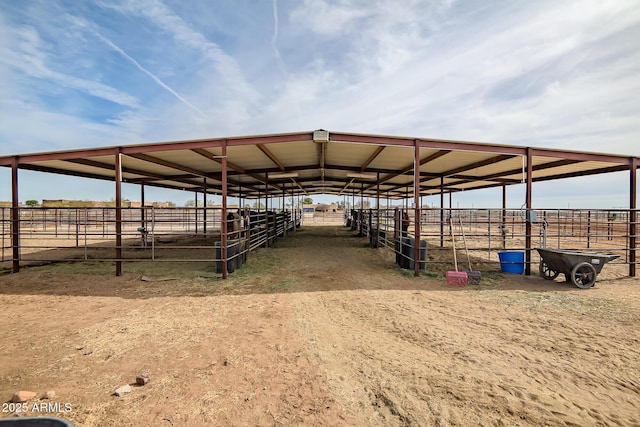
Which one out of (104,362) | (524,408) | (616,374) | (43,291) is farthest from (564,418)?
(43,291)

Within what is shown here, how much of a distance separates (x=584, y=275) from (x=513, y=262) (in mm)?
1349

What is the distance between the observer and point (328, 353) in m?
3.27

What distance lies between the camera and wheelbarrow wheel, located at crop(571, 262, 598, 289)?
237 inches

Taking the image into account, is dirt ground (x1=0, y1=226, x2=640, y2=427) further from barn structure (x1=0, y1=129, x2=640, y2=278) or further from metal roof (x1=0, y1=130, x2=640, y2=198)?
metal roof (x1=0, y1=130, x2=640, y2=198)

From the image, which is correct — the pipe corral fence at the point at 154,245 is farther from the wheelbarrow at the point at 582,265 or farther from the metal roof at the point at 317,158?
the wheelbarrow at the point at 582,265

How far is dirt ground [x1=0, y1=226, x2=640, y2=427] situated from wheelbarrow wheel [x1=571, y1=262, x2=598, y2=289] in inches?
6.7

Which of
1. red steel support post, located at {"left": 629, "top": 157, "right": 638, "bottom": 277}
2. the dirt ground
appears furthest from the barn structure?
the dirt ground

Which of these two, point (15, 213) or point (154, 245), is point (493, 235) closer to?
point (154, 245)

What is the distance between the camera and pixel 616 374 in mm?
2799

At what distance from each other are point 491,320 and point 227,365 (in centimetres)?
363

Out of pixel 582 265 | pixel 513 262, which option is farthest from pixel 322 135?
pixel 582 265

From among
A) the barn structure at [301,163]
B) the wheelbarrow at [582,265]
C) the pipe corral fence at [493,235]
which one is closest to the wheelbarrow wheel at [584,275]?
the wheelbarrow at [582,265]

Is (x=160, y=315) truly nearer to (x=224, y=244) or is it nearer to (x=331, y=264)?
(x=224, y=244)

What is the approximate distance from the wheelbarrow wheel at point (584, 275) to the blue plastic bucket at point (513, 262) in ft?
3.68
